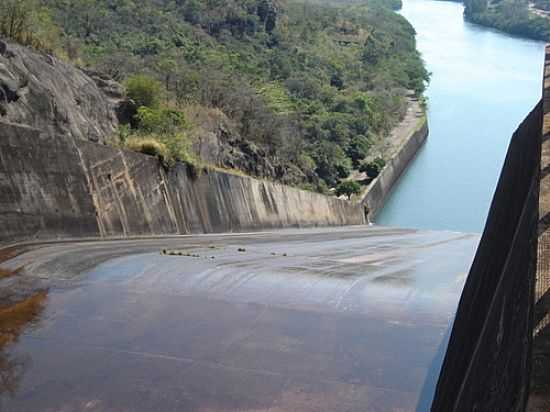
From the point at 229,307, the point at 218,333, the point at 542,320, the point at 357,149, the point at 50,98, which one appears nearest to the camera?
the point at 542,320

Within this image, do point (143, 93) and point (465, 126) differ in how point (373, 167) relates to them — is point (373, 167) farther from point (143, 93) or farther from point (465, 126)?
point (143, 93)

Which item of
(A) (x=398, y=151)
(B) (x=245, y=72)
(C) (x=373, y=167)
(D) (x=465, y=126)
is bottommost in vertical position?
(D) (x=465, y=126)

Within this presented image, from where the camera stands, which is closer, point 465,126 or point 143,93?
point 143,93

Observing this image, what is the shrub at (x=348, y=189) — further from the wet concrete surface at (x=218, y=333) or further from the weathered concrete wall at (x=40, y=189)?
the weathered concrete wall at (x=40, y=189)

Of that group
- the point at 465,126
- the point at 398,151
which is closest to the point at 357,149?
the point at 398,151

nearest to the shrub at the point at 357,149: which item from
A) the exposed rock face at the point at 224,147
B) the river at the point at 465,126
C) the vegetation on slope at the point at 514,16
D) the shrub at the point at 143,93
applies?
the river at the point at 465,126

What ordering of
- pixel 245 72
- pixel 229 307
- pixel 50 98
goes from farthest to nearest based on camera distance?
pixel 245 72 < pixel 50 98 < pixel 229 307
